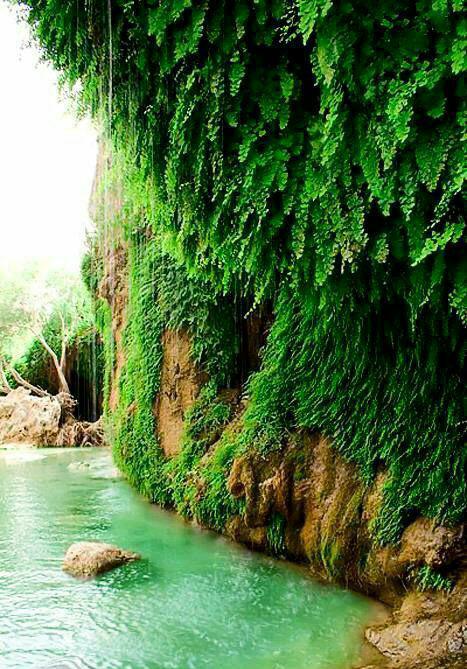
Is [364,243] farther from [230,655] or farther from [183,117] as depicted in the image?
[230,655]

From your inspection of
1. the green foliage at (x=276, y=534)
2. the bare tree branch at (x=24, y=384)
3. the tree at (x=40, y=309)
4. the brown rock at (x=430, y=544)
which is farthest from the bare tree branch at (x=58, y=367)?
the brown rock at (x=430, y=544)

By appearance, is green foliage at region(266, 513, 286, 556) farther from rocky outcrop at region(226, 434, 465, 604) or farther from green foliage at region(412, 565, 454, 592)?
green foliage at region(412, 565, 454, 592)

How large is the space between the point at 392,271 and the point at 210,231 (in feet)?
4.79

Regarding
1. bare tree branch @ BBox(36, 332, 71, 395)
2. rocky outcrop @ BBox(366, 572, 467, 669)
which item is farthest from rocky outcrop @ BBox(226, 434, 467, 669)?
bare tree branch @ BBox(36, 332, 71, 395)

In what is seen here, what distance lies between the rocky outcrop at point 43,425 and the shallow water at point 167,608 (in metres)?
12.4

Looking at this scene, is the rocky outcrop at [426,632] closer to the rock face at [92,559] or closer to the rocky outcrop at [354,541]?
the rocky outcrop at [354,541]

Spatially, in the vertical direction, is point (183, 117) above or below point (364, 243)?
above

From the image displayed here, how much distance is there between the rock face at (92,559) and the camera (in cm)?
631

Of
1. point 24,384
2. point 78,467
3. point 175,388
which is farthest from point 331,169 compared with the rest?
point 24,384

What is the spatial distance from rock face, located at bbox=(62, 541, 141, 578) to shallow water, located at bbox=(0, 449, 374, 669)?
0.41 ft

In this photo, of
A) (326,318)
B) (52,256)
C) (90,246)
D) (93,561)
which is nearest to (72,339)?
(52,256)

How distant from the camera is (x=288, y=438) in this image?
6734 millimetres

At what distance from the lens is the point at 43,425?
20656 millimetres

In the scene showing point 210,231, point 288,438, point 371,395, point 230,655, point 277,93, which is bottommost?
point 230,655
